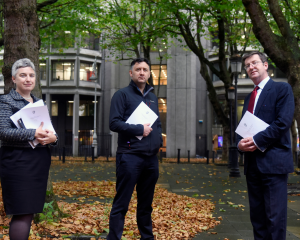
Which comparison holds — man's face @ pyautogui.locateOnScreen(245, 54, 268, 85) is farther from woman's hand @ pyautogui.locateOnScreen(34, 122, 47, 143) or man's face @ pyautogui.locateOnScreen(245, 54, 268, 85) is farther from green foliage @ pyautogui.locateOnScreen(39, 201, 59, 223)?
green foliage @ pyautogui.locateOnScreen(39, 201, 59, 223)

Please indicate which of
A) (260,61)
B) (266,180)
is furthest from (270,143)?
(260,61)

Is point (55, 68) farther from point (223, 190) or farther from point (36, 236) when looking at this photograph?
point (36, 236)

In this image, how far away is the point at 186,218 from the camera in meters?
6.07

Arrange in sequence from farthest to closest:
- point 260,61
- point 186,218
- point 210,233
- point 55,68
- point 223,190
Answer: point 55,68 → point 223,190 → point 186,218 → point 210,233 → point 260,61

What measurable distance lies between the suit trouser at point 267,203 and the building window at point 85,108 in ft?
111

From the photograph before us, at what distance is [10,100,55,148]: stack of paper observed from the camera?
337cm

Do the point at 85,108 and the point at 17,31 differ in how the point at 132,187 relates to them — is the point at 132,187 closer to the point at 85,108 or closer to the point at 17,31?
the point at 17,31

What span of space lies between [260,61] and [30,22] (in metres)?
3.66

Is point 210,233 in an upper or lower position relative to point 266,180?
lower

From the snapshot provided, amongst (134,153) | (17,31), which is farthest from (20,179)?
(17,31)

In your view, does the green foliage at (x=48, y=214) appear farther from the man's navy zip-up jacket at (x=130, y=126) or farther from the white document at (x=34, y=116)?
the white document at (x=34, y=116)

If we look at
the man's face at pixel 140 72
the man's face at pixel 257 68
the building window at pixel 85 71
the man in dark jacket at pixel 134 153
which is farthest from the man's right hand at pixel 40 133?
the building window at pixel 85 71

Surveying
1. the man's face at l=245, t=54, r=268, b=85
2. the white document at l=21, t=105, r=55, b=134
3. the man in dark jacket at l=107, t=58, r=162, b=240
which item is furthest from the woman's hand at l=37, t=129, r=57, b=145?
the man's face at l=245, t=54, r=268, b=85

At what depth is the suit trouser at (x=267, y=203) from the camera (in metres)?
3.47
